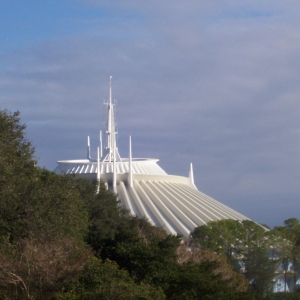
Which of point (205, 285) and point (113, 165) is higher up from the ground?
point (113, 165)

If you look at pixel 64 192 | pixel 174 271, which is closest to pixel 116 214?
pixel 64 192

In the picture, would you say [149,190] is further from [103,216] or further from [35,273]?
[35,273]

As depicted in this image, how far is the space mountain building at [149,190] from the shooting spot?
40.9 m

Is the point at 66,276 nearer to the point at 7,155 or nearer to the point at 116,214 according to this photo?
the point at 7,155

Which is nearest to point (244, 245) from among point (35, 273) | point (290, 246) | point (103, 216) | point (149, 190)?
point (290, 246)

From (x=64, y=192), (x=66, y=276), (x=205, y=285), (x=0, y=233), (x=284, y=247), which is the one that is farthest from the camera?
(x=284, y=247)

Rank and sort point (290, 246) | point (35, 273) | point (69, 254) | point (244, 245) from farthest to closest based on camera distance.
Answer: point (290, 246)
point (244, 245)
point (69, 254)
point (35, 273)

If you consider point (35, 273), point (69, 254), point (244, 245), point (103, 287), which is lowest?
point (103, 287)

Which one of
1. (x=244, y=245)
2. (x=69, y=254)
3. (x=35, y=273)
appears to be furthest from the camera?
(x=244, y=245)

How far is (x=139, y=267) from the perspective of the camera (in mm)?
19609

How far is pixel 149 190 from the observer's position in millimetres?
45438

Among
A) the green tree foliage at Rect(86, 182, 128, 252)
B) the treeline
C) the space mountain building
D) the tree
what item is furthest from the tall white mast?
the tree

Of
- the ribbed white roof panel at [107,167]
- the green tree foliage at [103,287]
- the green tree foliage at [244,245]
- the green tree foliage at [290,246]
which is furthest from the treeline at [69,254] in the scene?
the ribbed white roof panel at [107,167]

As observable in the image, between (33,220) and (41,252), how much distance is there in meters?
3.01
